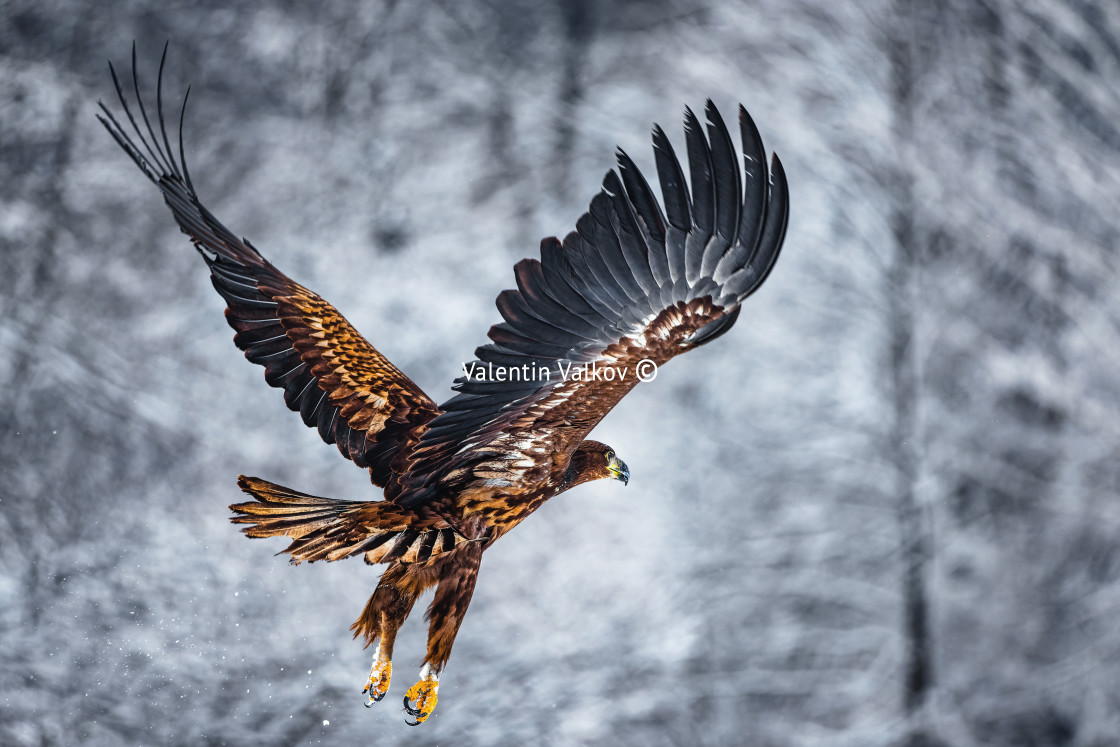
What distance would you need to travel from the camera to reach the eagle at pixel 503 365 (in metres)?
2.01

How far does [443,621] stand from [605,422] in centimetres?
120

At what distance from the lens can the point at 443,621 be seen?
7.84 feet

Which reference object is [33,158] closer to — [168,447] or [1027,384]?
[168,447]

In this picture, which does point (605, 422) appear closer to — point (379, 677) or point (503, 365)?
point (379, 677)

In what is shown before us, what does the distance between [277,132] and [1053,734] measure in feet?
11.4

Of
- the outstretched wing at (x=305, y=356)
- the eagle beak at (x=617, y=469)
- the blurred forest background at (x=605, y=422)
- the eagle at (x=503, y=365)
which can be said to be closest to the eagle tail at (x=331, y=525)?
the eagle at (x=503, y=365)

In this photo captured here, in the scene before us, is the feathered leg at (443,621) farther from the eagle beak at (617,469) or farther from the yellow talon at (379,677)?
the eagle beak at (617,469)

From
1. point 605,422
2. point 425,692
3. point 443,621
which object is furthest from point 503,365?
point 605,422

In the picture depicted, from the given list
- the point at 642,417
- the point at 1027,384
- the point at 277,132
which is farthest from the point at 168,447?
the point at 1027,384

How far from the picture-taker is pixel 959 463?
3570mm

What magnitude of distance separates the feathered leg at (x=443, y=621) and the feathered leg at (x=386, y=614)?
3.1 inches

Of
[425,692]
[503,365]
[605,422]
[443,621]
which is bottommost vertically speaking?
[425,692]

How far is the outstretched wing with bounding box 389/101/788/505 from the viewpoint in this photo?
198cm

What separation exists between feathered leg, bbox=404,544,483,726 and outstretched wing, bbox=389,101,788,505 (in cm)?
39
